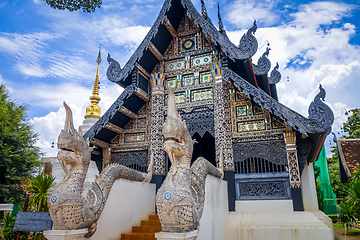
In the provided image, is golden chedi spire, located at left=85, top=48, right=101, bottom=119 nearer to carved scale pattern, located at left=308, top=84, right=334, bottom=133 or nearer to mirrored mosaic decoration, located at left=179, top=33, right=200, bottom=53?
mirrored mosaic decoration, located at left=179, top=33, right=200, bottom=53

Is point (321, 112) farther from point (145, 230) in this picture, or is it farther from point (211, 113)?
point (145, 230)

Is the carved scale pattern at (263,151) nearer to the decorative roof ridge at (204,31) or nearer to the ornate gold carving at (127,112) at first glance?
the decorative roof ridge at (204,31)

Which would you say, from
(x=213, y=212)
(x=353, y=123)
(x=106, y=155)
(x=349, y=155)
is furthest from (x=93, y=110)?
(x=353, y=123)

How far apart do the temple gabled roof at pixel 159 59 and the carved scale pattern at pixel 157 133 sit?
0.39 metres

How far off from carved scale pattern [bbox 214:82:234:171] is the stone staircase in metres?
2.10

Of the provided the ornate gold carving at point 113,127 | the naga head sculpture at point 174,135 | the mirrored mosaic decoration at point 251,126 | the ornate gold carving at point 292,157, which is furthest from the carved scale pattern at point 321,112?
the ornate gold carving at point 113,127

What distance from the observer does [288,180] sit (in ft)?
20.2

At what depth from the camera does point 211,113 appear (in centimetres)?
711

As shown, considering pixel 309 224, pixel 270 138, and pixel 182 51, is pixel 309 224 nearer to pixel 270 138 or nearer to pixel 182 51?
pixel 270 138

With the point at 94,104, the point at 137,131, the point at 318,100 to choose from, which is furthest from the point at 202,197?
the point at 94,104

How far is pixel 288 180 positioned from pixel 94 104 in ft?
25.3

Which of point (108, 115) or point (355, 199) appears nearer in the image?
point (108, 115)

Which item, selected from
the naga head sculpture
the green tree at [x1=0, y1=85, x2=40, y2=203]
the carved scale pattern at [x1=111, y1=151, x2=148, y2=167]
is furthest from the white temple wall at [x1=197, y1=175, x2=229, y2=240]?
the green tree at [x1=0, y1=85, x2=40, y2=203]

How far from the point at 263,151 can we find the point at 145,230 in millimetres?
3199
